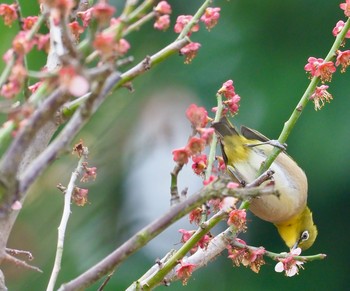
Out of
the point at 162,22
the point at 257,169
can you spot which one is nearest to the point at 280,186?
the point at 257,169

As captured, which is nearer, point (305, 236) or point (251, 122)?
point (305, 236)

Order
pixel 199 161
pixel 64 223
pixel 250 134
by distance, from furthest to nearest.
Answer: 1. pixel 250 134
2. pixel 64 223
3. pixel 199 161

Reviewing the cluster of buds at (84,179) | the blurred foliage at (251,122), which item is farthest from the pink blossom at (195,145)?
the blurred foliage at (251,122)

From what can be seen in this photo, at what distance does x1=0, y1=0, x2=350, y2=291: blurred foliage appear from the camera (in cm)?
270

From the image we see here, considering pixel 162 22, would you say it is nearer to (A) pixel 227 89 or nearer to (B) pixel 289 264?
(A) pixel 227 89

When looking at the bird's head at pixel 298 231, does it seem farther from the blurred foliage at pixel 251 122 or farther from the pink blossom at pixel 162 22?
the pink blossom at pixel 162 22

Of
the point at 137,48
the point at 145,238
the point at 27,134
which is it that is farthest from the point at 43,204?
the point at 27,134

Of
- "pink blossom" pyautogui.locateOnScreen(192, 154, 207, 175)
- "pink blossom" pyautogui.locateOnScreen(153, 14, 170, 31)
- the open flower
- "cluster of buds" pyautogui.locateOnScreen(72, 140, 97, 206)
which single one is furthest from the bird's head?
"pink blossom" pyautogui.locateOnScreen(153, 14, 170, 31)

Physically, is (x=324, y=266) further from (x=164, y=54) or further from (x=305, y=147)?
(x=164, y=54)

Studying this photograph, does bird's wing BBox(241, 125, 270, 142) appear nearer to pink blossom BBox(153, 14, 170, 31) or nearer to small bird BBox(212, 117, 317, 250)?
small bird BBox(212, 117, 317, 250)

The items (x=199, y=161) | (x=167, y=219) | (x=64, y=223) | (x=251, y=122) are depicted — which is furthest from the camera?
(x=251, y=122)

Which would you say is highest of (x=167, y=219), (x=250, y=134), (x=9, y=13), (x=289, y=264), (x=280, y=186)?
(x=9, y=13)

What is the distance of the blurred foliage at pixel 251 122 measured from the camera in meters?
2.70

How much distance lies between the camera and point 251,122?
3.06 m
